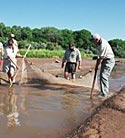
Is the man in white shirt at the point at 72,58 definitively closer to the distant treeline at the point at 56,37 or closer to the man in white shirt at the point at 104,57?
the man in white shirt at the point at 104,57

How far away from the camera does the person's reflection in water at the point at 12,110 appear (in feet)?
20.5

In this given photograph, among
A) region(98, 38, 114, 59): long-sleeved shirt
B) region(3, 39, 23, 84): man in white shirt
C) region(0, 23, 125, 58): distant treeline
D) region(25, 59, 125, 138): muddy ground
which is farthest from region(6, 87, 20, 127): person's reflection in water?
region(0, 23, 125, 58): distant treeline

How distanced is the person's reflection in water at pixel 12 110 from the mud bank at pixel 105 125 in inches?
47.9

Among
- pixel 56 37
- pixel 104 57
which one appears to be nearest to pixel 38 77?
pixel 104 57

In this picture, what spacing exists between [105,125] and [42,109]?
264cm

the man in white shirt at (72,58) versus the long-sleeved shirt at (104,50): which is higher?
the long-sleeved shirt at (104,50)

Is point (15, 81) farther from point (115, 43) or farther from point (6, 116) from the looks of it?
point (115, 43)

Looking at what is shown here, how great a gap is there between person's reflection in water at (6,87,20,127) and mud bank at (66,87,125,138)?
1.22 m

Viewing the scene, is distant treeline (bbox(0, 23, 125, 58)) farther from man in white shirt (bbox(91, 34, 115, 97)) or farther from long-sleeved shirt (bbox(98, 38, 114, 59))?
long-sleeved shirt (bbox(98, 38, 114, 59))

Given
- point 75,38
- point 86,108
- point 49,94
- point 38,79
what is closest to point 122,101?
point 86,108

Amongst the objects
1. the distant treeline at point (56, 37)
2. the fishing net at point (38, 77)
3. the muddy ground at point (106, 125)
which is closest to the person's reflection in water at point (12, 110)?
the muddy ground at point (106, 125)

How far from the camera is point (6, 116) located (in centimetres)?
671

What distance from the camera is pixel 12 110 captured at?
7309 millimetres

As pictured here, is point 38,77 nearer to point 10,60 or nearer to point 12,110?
A: point 10,60
